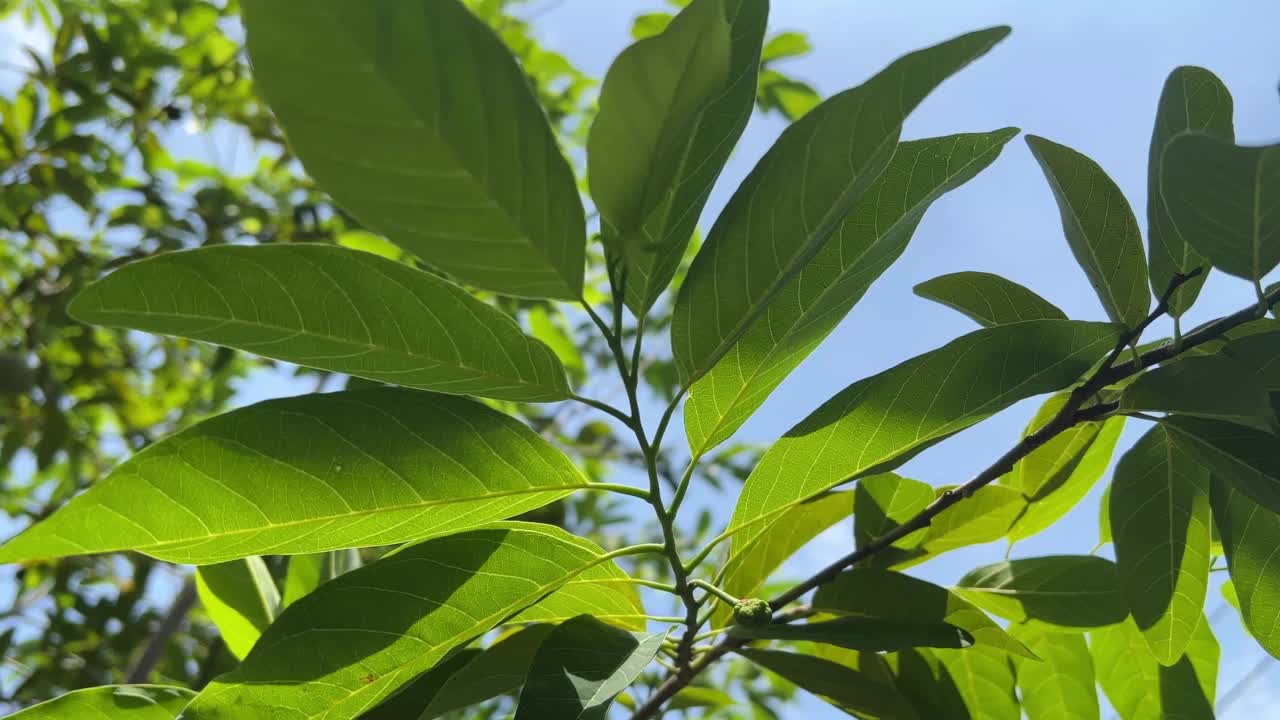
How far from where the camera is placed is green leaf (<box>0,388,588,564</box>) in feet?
1.46

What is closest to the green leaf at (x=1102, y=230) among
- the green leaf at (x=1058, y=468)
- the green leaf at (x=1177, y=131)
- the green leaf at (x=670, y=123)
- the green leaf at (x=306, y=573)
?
the green leaf at (x=1177, y=131)

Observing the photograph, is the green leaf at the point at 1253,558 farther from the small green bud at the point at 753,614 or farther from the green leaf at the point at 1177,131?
the small green bud at the point at 753,614

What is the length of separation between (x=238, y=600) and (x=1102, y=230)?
784 millimetres

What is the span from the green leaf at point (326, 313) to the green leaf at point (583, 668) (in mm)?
165

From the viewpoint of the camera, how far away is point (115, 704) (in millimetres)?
625

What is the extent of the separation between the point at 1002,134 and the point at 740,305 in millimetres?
188

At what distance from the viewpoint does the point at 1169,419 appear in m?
0.55

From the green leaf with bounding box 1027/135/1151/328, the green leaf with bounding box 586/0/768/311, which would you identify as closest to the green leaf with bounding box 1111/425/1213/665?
the green leaf with bounding box 1027/135/1151/328

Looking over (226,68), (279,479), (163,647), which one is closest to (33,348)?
(226,68)

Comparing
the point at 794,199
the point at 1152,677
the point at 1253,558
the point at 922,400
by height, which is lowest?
the point at 1152,677

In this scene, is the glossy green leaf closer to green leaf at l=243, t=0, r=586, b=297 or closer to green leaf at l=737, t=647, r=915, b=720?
green leaf at l=737, t=647, r=915, b=720

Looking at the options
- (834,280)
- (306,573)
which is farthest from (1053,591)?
(306,573)

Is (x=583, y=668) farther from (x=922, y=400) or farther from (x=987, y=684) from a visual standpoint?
(x=987, y=684)

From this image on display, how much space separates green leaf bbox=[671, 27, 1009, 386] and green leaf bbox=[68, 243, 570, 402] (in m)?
0.10
